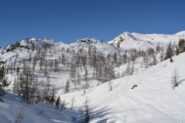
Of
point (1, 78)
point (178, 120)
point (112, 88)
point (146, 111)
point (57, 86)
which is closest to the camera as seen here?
point (1, 78)

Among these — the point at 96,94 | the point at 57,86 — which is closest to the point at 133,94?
the point at 96,94

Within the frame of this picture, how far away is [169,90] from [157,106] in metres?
9.79

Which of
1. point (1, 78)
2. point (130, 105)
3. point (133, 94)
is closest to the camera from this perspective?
point (1, 78)

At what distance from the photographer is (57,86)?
18088cm

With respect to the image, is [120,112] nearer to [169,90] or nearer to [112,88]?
[169,90]

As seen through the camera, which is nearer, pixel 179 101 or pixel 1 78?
pixel 1 78

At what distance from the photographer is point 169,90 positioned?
72.6 metres

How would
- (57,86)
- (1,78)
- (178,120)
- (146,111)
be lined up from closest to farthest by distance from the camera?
(1,78) → (178,120) → (146,111) → (57,86)

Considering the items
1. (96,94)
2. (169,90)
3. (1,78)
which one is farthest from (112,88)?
(1,78)

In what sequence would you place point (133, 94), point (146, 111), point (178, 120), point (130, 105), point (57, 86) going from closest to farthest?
point (178, 120) < point (146, 111) < point (130, 105) < point (133, 94) < point (57, 86)

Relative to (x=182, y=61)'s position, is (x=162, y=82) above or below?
below

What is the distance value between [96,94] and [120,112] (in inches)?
1717

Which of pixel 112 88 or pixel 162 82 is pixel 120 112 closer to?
pixel 162 82

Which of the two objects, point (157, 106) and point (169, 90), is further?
point (169, 90)
